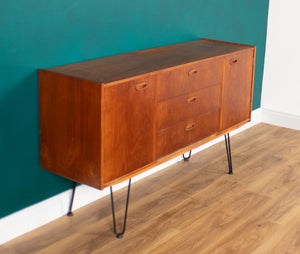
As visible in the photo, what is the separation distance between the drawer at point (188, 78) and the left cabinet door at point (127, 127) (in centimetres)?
10

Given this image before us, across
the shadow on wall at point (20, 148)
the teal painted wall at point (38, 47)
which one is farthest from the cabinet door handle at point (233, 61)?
the shadow on wall at point (20, 148)

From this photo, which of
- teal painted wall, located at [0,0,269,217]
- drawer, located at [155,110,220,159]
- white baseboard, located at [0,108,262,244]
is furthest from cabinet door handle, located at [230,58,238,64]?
white baseboard, located at [0,108,262,244]

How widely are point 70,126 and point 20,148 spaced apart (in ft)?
0.96

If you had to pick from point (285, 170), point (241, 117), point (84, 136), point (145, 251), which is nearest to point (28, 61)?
point (84, 136)

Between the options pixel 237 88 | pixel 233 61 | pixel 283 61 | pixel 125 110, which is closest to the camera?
pixel 125 110

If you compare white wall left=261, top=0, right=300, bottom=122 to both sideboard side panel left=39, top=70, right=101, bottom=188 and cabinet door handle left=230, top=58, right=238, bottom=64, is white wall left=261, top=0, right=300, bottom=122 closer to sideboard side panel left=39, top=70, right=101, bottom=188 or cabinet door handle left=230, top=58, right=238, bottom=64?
cabinet door handle left=230, top=58, right=238, bottom=64

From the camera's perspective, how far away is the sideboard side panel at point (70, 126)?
231cm

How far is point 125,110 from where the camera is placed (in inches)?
94.2

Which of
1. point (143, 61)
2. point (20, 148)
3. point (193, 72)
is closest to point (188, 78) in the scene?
point (193, 72)

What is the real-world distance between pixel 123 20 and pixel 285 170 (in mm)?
1554

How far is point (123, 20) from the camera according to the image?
2.88 m

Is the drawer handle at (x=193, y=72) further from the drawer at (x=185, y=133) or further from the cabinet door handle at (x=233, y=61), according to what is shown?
the cabinet door handle at (x=233, y=61)

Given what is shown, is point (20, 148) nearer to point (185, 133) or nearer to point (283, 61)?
point (185, 133)

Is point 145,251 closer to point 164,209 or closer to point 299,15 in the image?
point 164,209
